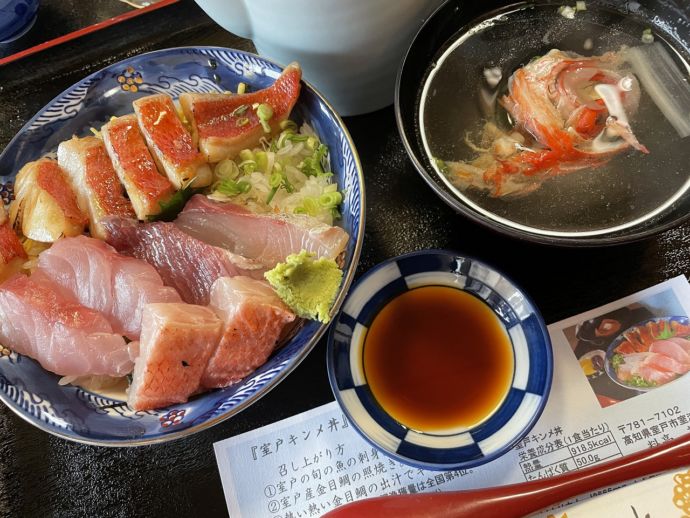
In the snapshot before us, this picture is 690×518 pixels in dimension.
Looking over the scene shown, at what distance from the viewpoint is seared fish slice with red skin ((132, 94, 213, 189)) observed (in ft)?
4.41

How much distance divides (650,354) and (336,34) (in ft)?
3.46

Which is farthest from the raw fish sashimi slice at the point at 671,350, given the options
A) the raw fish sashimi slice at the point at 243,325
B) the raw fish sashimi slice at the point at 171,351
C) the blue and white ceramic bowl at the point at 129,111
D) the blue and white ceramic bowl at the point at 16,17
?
the blue and white ceramic bowl at the point at 16,17

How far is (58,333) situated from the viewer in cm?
119

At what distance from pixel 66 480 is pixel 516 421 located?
1.05 meters

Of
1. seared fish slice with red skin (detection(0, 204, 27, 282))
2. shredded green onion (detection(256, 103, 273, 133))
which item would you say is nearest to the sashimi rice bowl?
shredded green onion (detection(256, 103, 273, 133))

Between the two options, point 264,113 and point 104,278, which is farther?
point 264,113

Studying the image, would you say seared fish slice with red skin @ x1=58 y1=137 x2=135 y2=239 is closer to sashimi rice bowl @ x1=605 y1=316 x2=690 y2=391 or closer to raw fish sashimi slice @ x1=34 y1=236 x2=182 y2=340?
raw fish sashimi slice @ x1=34 y1=236 x2=182 y2=340

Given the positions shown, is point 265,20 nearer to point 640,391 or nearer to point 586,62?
point 586,62

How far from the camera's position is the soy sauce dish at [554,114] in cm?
131

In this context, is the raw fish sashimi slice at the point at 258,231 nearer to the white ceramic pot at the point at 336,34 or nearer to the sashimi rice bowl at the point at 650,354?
the white ceramic pot at the point at 336,34

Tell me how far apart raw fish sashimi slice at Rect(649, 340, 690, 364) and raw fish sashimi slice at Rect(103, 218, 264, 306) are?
951 mm

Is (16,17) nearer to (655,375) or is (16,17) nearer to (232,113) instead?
(232,113)

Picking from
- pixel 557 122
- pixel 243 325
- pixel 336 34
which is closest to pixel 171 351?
pixel 243 325

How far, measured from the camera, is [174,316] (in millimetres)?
1127
